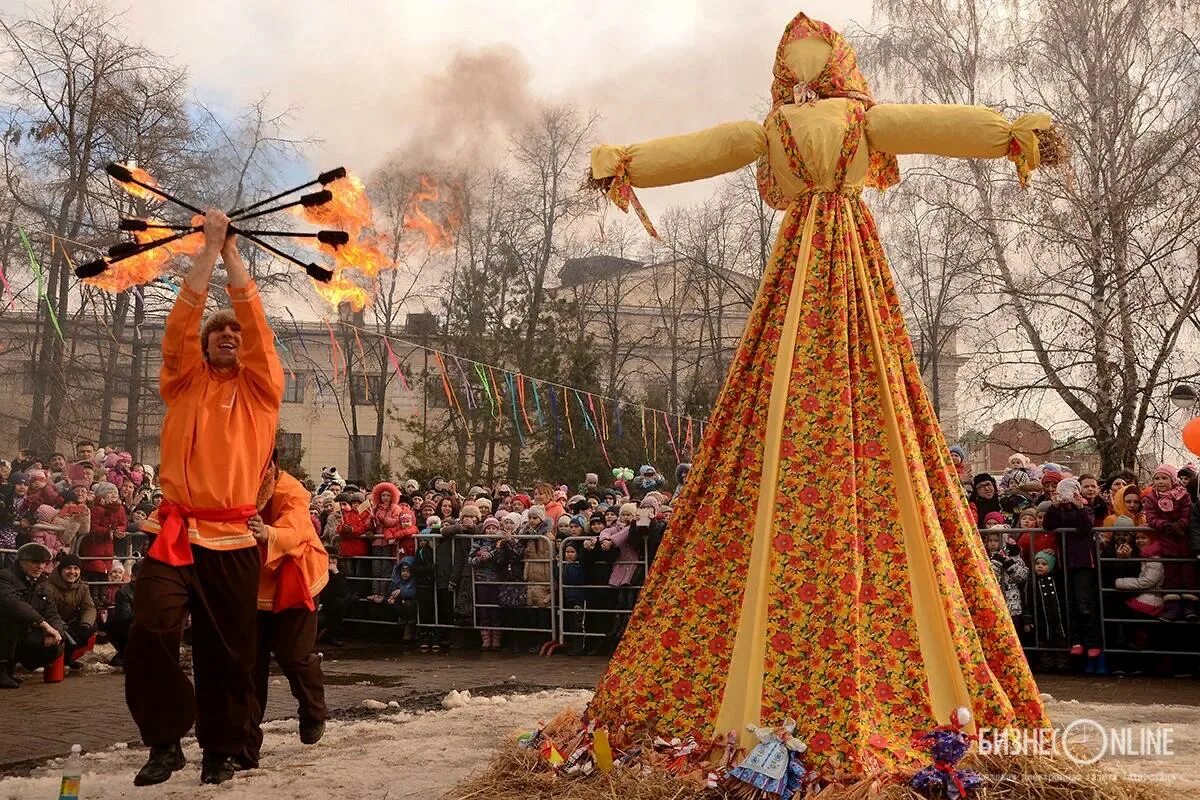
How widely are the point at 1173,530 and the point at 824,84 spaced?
6.13 meters

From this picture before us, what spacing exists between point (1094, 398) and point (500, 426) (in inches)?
516

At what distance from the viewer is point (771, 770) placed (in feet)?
11.8

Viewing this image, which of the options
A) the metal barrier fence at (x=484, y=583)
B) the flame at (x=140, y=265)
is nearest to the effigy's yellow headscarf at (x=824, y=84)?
the flame at (x=140, y=265)

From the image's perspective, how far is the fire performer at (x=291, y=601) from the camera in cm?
507

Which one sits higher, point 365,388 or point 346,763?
point 365,388

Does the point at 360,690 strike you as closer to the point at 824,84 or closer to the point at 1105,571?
the point at 824,84

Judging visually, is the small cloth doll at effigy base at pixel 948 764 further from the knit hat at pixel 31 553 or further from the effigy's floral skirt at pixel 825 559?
the knit hat at pixel 31 553

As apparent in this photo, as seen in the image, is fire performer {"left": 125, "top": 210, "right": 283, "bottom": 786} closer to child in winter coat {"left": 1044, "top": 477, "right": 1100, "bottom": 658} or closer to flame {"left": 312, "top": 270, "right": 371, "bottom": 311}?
flame {"left": 312, "top": 270, "right": 371, "bottom": 311}

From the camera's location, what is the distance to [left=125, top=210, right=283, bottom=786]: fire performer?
4.43 m

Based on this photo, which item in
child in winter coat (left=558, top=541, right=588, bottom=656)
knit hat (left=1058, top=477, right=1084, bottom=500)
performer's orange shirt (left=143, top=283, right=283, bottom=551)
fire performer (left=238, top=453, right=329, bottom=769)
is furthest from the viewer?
child in winter coat (left=558, top=541, right=588, bottom=656)

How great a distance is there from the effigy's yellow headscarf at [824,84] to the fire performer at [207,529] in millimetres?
2277

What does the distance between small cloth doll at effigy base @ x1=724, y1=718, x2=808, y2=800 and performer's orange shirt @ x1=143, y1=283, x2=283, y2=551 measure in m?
2.29

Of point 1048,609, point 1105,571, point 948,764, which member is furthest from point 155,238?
point 1105,571

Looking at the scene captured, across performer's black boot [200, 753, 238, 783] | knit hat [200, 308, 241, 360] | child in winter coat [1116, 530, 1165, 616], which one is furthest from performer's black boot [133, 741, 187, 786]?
child in winter coat [1116, 530, 1165, 616]
